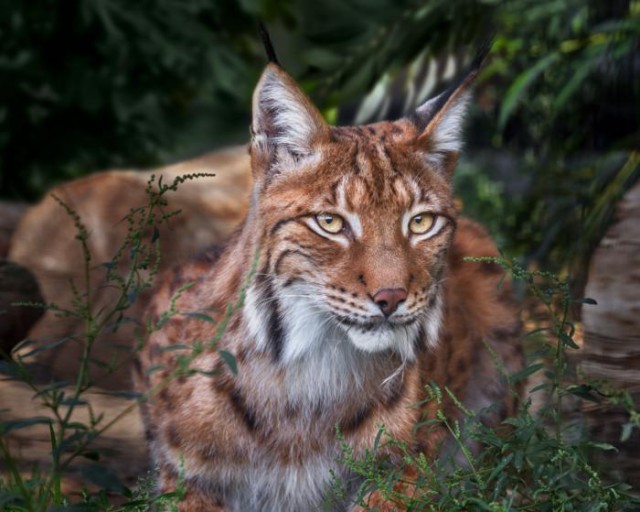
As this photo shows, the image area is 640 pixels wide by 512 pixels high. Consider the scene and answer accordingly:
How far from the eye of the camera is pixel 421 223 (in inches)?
141

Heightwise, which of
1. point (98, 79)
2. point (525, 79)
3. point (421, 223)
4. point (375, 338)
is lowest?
point (375, 338)

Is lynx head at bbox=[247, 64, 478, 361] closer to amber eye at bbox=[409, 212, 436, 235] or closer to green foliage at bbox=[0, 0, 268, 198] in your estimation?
amber eye at bbox=[409, 212, 436, 235]

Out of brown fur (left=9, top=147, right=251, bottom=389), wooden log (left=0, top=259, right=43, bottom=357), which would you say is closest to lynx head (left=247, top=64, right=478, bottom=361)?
wooden log (left=0, top=259, right=43, bottom=357)

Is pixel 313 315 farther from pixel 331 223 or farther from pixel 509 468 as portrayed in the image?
pixel 509 468

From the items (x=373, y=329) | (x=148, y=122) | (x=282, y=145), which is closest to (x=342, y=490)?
(x=373, y=329)

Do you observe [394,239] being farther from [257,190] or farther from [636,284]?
[636,284]

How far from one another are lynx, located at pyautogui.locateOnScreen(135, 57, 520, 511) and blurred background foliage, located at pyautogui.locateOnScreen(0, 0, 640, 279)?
2.62 m

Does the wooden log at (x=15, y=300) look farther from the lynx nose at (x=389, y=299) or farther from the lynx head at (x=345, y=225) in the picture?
the lynx nose at (x=389, y=299)

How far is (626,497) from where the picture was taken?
3.46 meters

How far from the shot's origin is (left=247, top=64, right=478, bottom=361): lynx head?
3436mm

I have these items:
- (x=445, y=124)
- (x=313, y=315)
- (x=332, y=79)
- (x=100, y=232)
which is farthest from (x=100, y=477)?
(x=332, y=79)

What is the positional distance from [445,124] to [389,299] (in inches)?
23.4

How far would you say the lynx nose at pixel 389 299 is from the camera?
11.1 feet

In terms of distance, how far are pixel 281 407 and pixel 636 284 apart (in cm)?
129
